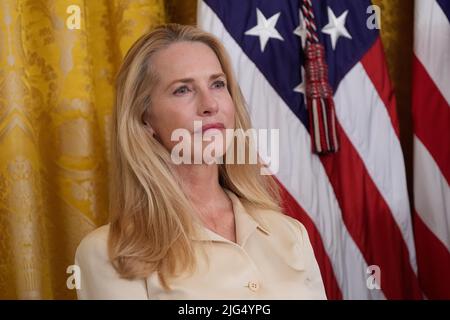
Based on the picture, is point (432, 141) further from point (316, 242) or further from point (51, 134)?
point (51, 134)

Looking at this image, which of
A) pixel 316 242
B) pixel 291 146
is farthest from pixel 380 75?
pixel 316 242

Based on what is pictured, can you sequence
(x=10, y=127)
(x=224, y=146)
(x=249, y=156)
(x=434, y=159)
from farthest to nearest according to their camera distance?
(x=434, y=159) < (x=10, y=127) < (x=249, y=156) < (x=224, y=146)

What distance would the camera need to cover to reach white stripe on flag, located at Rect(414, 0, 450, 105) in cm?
204

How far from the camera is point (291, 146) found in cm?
195

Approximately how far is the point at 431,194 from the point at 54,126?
1.20 m

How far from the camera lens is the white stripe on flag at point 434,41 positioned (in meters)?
2.04

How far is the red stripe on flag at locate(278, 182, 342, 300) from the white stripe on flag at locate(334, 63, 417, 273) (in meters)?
0.26

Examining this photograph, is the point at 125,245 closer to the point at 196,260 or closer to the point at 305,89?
the point at 196,260

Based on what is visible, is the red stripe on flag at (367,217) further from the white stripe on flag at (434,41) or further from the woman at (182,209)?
the woman at (182,209)

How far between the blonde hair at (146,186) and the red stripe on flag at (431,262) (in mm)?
886

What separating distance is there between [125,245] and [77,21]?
0.85m

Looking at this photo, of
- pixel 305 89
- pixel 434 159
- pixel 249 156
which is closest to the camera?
pixel 249 156

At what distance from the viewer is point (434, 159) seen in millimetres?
2074

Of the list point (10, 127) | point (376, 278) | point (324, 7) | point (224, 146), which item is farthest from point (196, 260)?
point (324, 7)
